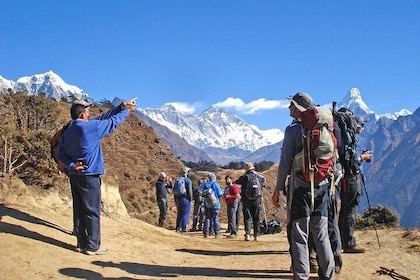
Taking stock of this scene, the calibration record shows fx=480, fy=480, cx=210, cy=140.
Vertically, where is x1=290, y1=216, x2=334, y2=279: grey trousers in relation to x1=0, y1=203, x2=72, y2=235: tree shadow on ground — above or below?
below

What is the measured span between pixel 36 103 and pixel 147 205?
14.1m

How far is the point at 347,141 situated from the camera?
7316 millimetres

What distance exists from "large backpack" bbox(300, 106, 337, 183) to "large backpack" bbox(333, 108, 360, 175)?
6.08 ft

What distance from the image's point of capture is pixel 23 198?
9.37 metres

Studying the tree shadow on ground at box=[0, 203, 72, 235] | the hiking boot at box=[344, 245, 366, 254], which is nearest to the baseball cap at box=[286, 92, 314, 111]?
the hiking boot at box=[344, 245, 366, 254]

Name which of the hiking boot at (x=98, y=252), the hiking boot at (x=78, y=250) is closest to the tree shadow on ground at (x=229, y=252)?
the hiking boot at (x=98, y=252)

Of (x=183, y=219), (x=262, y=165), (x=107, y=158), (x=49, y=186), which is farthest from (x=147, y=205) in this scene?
(x=262, y=165)

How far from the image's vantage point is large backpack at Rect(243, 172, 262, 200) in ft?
38.5

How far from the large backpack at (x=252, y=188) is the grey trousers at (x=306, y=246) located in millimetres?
6260

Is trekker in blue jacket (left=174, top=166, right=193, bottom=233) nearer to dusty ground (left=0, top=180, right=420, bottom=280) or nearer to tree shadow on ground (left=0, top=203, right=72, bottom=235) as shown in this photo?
dusty ground (left=0, top=180, right=420, bottom=280)

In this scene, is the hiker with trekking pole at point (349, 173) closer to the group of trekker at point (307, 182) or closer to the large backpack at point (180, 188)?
the group of trekker at point (307, 182)

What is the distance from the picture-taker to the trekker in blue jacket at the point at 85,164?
6.79 m

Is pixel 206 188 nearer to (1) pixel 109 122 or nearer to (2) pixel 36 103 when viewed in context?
(1) pixel 109 122

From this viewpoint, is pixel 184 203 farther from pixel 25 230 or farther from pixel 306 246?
pixel 306 246
